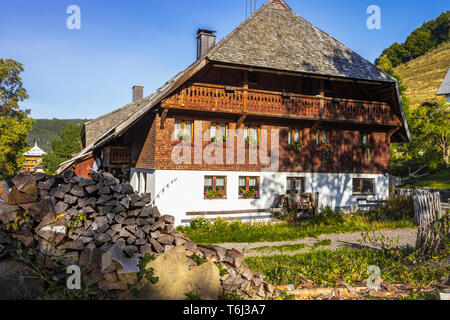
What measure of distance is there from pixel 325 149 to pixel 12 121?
87.6 ft

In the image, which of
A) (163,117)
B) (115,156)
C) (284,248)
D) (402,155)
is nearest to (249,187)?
(163,117)

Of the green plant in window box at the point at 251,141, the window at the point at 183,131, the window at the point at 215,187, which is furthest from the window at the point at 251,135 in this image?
the window at the point at 183,131

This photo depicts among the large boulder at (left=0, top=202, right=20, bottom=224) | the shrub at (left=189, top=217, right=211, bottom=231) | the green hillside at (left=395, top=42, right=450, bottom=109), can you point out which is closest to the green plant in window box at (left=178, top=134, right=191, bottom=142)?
the shrub at (left=189, top=217, right=211, bottom=231)

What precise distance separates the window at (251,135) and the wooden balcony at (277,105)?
115 centimetres

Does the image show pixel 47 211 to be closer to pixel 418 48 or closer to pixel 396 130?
pixel 396 130

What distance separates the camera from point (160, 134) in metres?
15.4

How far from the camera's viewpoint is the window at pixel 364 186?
19795 mm

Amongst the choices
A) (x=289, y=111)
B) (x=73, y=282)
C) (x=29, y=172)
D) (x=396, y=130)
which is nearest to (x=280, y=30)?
(x=289, y=111)

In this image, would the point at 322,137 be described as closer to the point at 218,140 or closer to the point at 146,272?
the point at 218,140

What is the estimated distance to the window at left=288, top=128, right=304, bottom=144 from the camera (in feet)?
59.2

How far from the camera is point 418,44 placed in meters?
110

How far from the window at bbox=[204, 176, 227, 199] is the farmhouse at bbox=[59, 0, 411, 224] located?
5 centimetres

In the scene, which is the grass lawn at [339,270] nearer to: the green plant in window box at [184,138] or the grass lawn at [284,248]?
the grass lawn at [284,248]

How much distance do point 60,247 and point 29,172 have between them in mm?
1834
